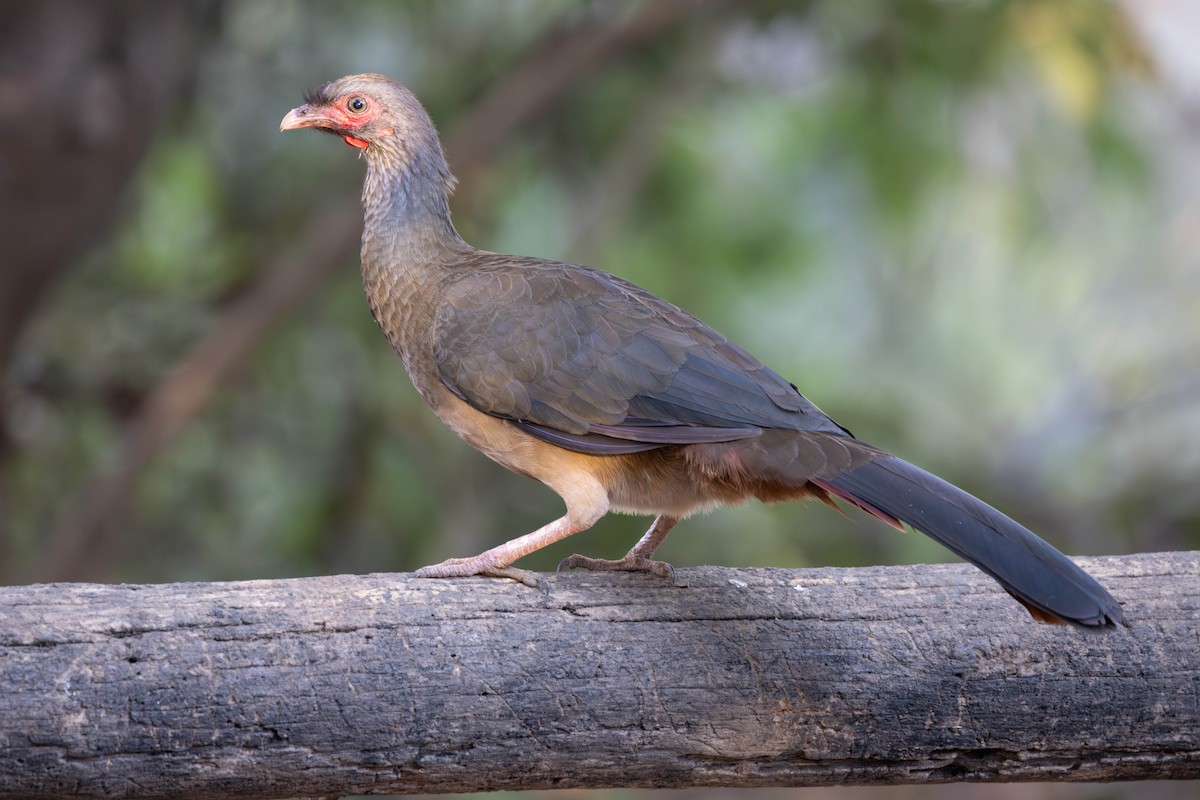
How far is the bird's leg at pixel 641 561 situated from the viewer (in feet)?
8.36

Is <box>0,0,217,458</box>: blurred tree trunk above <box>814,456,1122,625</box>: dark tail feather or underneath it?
above

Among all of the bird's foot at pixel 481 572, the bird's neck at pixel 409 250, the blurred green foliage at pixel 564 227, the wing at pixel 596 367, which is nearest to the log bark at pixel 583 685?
the bird's foot at pixel 481 572

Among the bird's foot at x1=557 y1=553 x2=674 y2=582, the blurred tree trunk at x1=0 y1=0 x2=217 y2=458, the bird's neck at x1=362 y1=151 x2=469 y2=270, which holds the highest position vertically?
the blurred tree trunk at x1=0 y1=0 x2=217 y2=458

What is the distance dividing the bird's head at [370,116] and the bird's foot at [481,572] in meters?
1.00

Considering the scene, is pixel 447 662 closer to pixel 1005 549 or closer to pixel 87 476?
pixel 1005 549

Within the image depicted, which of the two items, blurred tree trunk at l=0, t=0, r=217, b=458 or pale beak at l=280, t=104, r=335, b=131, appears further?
blurred tree trunk at l=0, t=0, r=217, b=458

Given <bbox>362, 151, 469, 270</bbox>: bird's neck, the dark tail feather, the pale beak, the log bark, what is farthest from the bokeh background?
the dark tail feather

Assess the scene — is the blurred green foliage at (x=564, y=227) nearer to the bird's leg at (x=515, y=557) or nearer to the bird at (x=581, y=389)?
the bird at (x=581, y=389)

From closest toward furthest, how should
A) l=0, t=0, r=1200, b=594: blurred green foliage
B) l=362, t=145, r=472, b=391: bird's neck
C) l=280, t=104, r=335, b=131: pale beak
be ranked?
l=362, t=145, r=472, b=391: bird's neck
l=280, t=104, r=335, b=131: pale beak
l=0, t=0, r=1200, b=594: blurred green foliage

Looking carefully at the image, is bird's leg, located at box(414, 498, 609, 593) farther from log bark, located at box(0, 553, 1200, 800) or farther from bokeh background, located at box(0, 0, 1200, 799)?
bokeh background, located at box(0, 0, 1200, 799)

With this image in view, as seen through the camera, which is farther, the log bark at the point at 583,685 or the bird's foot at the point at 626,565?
the bird's foot at the point at 626,565

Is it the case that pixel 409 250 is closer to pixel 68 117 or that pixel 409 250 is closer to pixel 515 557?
pixel 515 557

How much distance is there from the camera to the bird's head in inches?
113

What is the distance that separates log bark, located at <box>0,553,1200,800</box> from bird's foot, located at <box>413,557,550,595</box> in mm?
36
